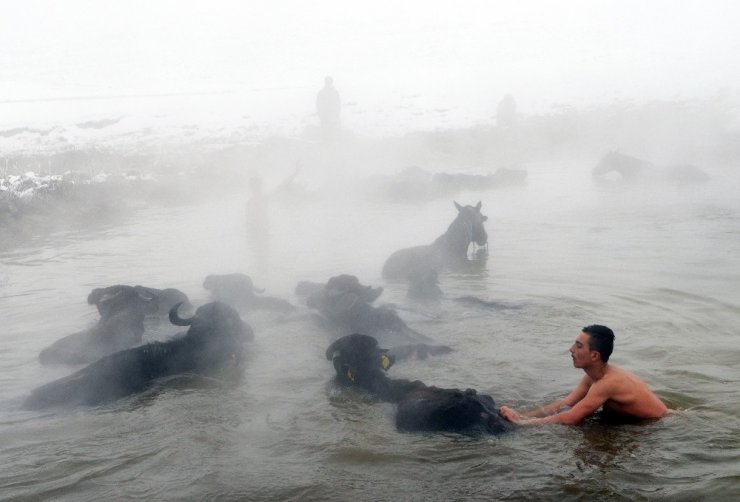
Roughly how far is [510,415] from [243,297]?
541cm

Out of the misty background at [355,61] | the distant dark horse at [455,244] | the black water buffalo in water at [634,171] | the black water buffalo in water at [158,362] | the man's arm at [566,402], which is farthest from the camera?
the misty background at [355,61]

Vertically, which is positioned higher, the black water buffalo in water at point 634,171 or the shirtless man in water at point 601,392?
the black water buffalo in water at point 634,171

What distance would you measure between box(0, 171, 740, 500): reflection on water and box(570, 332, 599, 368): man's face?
0.59m

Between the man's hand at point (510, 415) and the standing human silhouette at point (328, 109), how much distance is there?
74.8 feet

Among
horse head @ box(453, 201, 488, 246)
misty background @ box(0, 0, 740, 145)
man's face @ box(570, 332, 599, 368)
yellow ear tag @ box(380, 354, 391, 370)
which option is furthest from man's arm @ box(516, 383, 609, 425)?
misty background @ box(0, 0, 740, 145)

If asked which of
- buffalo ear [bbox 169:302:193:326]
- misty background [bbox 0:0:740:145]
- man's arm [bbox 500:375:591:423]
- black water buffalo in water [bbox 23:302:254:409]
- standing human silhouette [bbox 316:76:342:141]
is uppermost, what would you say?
misty background [bbox 0:0:740:145]

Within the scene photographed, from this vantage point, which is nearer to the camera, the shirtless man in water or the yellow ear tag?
the shirtless man in water

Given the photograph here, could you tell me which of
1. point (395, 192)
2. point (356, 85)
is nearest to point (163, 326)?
point (395, 192)

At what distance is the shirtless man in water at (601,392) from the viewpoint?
6.37 m

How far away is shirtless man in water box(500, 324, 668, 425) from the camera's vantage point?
251 inches

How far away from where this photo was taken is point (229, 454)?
6.14m

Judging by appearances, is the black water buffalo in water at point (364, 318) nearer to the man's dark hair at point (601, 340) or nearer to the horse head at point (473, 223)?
the man's dark hair at point (601, 340)

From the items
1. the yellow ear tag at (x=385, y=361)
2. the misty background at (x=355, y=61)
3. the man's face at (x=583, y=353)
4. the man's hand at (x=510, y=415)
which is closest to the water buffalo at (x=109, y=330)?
the yellow ear tag at (x=385, y=361)

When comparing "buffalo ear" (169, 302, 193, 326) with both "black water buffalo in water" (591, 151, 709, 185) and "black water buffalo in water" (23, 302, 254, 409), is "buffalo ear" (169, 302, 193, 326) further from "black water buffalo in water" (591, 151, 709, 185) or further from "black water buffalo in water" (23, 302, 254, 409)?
"black water buffalo in water" (591, 151, 709, 185)
